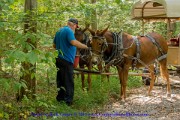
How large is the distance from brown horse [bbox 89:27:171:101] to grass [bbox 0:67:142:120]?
2.29ft

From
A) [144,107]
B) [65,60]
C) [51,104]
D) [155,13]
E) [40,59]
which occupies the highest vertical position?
[155,13]

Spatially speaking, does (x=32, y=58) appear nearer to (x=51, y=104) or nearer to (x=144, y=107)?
(x=51, y=104)

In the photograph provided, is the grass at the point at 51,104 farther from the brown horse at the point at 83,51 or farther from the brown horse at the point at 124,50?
the brown horse at the point at 124,50

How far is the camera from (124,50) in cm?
718

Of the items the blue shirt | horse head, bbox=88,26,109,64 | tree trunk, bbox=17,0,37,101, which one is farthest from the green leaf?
horse head, bbox=88,26,109,64

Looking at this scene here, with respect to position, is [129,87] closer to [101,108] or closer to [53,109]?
[101,108]

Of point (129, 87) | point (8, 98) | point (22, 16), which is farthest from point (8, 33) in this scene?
point (129, 87)

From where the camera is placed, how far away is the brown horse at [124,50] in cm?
674

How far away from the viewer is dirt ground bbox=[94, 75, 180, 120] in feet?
19.4

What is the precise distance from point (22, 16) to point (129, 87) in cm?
540

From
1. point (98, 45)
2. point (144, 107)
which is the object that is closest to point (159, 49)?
point (144, 107)

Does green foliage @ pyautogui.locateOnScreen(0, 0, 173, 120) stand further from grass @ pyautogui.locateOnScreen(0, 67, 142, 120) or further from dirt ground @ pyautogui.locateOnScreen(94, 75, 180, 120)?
dirt ground @ pyautogui.locateOnScreen(94, 75, 180, 120)

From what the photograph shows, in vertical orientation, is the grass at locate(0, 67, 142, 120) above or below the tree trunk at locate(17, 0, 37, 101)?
below

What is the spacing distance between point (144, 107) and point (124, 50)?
4.94ft
